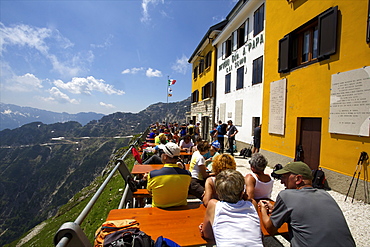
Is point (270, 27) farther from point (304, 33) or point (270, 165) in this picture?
point (270, 165)

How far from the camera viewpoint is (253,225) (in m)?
1.77

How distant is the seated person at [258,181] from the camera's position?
2.80 meters

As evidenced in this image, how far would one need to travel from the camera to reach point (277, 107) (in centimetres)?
818

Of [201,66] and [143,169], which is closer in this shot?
[143,169]

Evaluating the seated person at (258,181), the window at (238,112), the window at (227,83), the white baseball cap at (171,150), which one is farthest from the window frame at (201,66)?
the seated person at (258,181)

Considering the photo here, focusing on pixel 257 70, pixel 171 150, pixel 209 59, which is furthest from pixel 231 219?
pixel 209 59

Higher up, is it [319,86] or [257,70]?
[257,70]

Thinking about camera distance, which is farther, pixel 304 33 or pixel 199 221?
pixel 304 33

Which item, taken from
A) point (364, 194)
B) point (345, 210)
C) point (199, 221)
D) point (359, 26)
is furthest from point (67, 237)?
point (359, 26)

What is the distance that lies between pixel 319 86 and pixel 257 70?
4843 millimetres

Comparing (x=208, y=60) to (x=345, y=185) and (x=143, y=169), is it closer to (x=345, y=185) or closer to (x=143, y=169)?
(x=345, y=185)

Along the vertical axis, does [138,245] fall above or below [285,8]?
below

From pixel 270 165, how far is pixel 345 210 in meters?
4.06

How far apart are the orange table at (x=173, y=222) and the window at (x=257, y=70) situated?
939 cm
